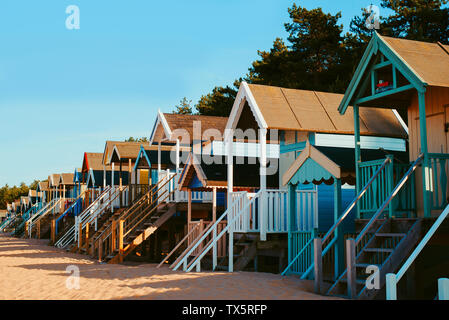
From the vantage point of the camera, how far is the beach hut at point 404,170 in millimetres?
9953

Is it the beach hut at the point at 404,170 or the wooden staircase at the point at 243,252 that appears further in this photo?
the wooden staircase at the point at 243,252

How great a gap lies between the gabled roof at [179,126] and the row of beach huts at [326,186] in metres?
0.06

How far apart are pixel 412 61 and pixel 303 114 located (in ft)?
19.0

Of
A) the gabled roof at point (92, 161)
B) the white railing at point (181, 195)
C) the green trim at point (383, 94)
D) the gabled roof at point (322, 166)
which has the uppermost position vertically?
the gabled roof at point (92, 161)

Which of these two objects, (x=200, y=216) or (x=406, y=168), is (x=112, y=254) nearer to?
(x=200, y=216)

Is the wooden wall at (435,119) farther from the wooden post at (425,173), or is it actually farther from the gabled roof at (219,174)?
the gabled roof at (219,174)

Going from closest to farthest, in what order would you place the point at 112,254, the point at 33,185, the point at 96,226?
the point at 112,254 → the point at 96,226 → the point at 33,185

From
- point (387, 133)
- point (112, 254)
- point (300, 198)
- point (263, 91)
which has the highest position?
point (263, 91)

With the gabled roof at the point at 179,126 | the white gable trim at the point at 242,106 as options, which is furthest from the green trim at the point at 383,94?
the gabled roof at the point at 179,126

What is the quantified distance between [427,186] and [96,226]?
19620 mm

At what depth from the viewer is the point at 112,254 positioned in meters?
21.2

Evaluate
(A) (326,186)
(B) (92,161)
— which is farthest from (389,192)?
(B) (92,161)
